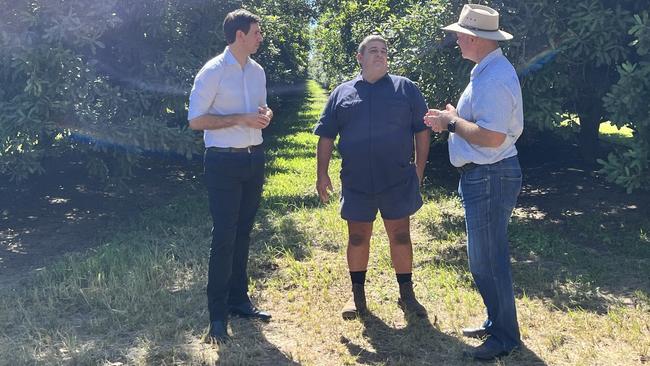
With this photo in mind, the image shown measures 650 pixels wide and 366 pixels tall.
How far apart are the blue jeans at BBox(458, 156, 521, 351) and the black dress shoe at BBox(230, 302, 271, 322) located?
1462 mm

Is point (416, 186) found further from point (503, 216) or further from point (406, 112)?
point (503, 216)

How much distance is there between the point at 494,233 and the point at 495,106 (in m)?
0.72

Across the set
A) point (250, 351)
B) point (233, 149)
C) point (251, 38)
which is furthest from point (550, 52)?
point (250, 351)

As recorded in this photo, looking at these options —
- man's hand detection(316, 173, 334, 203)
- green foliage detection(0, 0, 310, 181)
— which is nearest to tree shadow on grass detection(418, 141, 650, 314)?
man's hand detection(316, 173, 334, 203)

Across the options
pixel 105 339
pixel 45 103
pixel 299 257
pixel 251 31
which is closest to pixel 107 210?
pixel 45 103

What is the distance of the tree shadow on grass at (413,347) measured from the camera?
3.55 m

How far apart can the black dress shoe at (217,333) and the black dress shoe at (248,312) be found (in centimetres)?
34

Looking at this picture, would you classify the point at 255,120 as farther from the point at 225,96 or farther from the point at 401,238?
the point at 401,238

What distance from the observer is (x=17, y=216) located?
24.4 ft

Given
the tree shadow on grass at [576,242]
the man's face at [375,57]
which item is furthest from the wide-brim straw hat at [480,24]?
the tree shadow on grass at [576,242]

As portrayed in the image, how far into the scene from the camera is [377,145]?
3951 mm

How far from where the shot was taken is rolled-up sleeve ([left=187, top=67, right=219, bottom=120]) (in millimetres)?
3754

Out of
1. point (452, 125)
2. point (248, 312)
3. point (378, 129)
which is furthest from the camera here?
point (248, 312)

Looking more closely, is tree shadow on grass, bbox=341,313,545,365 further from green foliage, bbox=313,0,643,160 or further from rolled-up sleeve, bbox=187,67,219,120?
green foliage, bbox=313,0,643,160
